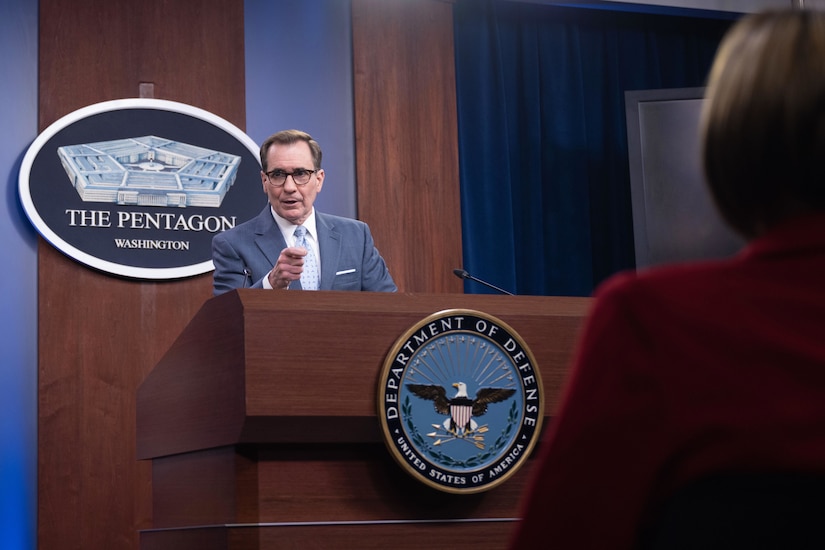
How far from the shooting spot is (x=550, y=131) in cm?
557

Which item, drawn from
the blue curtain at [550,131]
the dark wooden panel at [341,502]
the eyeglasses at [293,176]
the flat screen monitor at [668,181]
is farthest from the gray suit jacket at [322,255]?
the flat screen monitor at [668,181]

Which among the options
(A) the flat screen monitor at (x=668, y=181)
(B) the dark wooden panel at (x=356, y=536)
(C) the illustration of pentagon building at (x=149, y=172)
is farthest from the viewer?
(A) the flat screen monitor at (x=668, y=181)

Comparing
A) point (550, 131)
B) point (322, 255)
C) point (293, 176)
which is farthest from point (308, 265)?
point (550, 131)

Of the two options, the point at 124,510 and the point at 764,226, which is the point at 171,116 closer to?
the point at 124,510

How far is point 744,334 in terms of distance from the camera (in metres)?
0.76

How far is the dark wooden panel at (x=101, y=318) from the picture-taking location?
4293 mm

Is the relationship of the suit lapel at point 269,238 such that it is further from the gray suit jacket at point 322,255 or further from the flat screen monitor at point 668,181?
the flat screen monitor at point 668,181

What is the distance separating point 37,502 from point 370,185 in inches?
75.4

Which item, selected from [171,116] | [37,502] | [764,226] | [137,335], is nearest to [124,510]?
[37,502]

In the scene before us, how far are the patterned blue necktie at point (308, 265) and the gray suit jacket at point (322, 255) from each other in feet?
0.11

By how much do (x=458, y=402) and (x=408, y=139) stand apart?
2.87 meters

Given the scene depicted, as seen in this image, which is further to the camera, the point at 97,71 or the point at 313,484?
the point at 97,71

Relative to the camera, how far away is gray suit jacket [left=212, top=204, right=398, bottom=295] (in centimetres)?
337

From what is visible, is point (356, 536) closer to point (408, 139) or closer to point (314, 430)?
point (314, 430)
